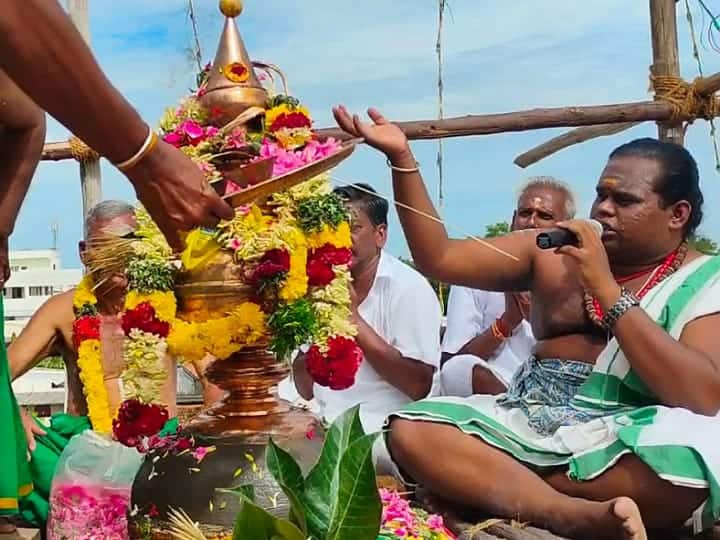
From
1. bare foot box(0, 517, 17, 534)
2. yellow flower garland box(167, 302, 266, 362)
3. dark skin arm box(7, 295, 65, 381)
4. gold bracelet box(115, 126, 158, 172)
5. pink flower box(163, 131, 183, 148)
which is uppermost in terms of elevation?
pink flower box(163, 131, 183, 148)

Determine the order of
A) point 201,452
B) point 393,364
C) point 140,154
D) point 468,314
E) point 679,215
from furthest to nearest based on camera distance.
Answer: point 468,314 < point 393,364 < point 679,215 < point 201,452 < point 140,154

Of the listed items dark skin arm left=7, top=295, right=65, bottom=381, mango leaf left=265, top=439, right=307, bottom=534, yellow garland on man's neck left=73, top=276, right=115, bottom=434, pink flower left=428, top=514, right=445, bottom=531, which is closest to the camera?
mango leaf left=265, top=439, right=307, bottom=534

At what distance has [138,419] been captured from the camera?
2.26 metres

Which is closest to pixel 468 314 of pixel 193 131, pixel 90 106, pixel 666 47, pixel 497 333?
pixel 497 333

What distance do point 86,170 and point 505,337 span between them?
208cm

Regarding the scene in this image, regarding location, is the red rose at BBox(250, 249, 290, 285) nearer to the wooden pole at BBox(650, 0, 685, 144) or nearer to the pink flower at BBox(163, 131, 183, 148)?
the pink flower at BBox(163, 131, 183, 148)

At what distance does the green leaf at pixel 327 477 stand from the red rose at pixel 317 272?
0.90 m

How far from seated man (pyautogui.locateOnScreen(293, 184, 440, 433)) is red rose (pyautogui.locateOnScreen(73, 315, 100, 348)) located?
2.71ft

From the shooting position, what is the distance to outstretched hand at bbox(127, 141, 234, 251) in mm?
1675

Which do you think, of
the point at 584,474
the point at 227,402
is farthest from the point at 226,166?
the point at 584,474

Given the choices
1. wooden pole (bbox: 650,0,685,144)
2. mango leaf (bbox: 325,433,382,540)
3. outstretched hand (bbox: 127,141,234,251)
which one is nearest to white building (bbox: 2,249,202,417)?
outstretched hand (bbox: 127,141,234,251)

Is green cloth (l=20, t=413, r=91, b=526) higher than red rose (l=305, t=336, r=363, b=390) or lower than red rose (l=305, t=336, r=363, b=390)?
lower

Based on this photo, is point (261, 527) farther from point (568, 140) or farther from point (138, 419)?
point (568, 140)

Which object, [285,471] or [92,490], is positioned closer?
[285,471]
